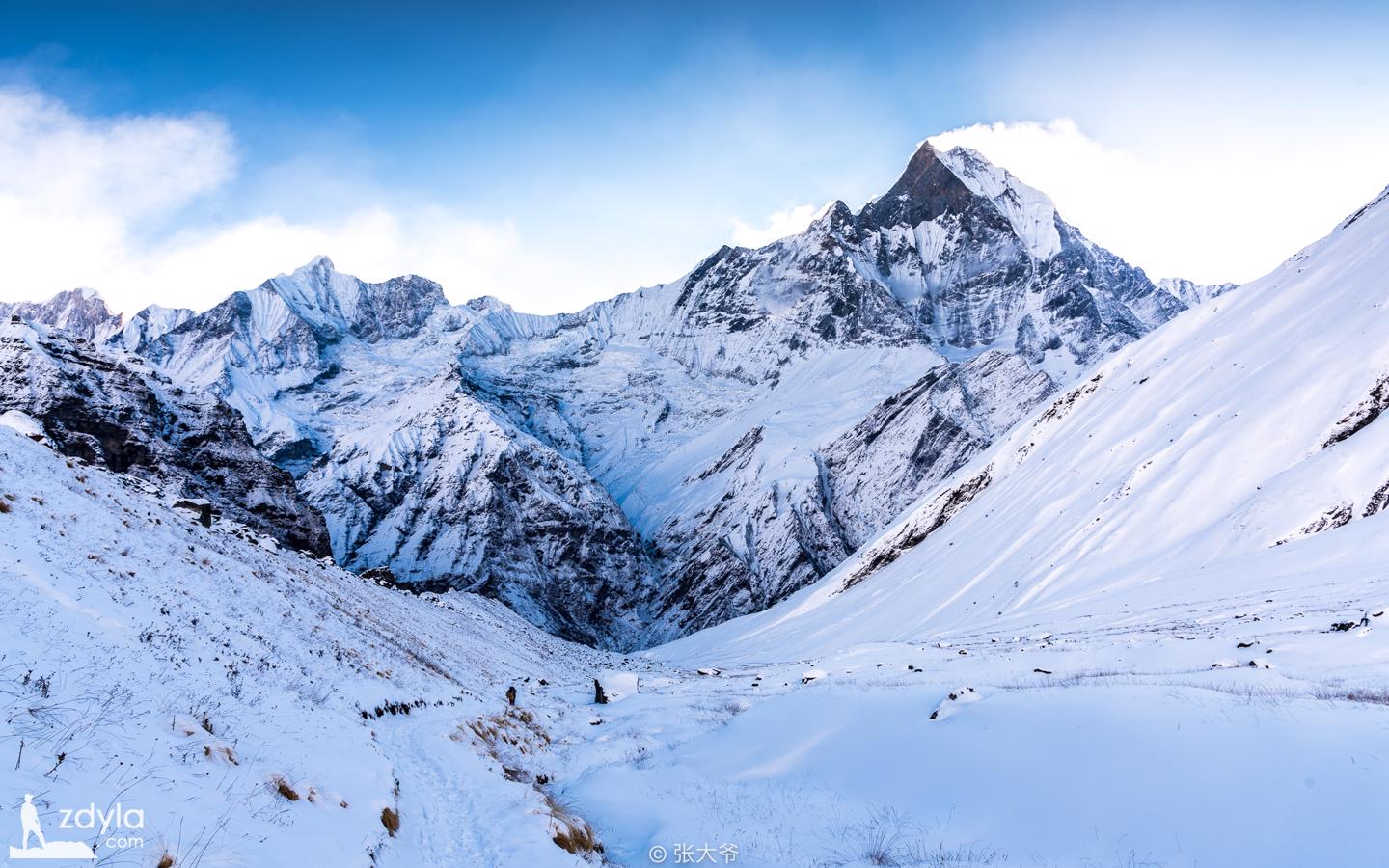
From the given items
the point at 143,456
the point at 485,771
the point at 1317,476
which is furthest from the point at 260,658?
the point at 143,456

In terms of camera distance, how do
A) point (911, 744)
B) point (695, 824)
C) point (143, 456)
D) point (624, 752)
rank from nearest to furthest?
point (695, 824)
point (911, 744)
point (624, 752)
point (143, 456)

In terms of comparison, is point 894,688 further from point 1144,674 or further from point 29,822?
point 29,822

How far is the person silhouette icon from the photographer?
4.79m

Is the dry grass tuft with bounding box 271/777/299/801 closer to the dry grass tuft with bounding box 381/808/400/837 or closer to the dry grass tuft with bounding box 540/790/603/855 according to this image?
the dry grass tuft with bounding box 381/808/400/837

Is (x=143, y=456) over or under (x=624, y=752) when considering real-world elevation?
over

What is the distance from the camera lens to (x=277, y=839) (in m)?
6.45

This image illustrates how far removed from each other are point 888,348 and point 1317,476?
164 m

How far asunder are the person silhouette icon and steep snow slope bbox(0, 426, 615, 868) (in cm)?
9

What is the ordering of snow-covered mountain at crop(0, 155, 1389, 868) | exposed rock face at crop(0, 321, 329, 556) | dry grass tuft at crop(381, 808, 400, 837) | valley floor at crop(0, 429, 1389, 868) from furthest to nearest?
exposed rock face at crop(0, 321, 329, 556), dry grass tuft at crop(381, 808, 400, 837), snow-covered mountain at crop(0, 155, 1389, 868), valley floor at crop(0, 429, 1389, 868)

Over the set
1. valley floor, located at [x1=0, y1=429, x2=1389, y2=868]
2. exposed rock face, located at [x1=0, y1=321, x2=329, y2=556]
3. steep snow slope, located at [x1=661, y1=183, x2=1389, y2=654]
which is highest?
exposed rock face, located at [x1=0, y1=321, x2=329, y2=556]

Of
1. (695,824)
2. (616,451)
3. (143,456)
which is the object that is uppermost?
(143,456)

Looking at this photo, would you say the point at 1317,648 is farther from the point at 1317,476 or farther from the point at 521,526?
the point at 521,526

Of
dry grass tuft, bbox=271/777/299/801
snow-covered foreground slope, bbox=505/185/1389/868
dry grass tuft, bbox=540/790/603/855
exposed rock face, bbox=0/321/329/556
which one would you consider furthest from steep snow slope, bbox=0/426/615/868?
exposed rock face, bbox=0/321/329/556
